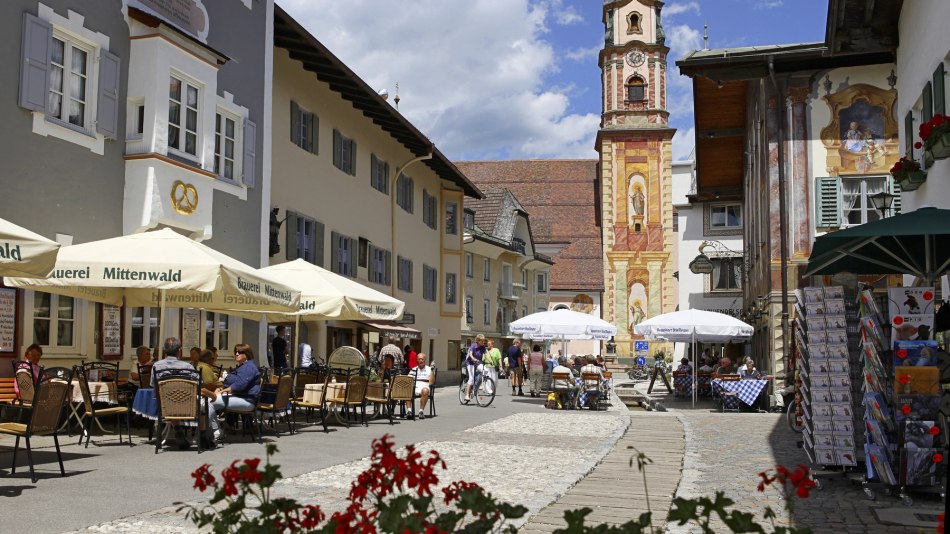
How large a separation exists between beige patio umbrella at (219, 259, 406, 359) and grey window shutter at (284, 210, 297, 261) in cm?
612

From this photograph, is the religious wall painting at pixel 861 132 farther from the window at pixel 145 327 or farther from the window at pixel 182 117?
the window at pixel 145 327

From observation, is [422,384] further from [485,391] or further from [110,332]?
[110,332]

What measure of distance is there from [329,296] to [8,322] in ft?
15.3

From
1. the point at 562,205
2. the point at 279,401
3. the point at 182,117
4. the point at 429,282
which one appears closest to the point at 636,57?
the point at 562,205

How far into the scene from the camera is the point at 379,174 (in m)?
31.2

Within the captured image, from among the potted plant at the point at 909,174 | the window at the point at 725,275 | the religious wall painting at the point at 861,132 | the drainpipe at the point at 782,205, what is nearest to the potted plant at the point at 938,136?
the potted plant at the point at 909,174

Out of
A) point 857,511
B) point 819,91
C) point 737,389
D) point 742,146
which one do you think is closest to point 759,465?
point 857,511

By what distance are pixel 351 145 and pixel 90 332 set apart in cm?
1434

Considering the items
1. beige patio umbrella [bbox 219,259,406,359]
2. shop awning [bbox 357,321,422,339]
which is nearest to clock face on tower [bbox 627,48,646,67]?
shop awning [bbox 357,321,422,339]

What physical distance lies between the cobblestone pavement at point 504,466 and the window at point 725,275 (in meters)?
29.1

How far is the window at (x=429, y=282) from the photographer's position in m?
37.3

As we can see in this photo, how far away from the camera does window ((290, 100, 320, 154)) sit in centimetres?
2400

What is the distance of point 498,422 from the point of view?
690 inches

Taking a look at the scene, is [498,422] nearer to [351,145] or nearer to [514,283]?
[351,145]
